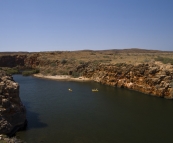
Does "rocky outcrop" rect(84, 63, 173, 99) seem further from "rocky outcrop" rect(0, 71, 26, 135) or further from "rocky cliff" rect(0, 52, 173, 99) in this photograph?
"rocky outcrop" rect(0, 71, 26, 135)

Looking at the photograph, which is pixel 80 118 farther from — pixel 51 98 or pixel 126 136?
pixel 51 98

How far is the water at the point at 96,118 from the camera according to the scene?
17.8 m

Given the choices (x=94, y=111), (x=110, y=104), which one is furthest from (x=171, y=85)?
(x=94, y=111)

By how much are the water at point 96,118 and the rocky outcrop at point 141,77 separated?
213 centimetres

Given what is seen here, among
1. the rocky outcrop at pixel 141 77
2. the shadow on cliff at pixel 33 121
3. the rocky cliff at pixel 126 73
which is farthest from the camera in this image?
the rocky cliff at pixel 126 73

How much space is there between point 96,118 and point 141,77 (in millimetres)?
17982

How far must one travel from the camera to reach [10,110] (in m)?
18.1

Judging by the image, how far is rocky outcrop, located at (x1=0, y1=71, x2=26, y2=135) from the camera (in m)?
17.0

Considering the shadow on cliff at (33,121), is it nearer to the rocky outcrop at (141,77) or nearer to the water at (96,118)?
the water at (96,118)

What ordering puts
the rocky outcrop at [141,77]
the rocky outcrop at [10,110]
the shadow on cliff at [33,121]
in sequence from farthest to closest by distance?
the rocky outcrop at [141,77] < the shadow on cliff at [33,121] < the rocky outcrop at [10,110]

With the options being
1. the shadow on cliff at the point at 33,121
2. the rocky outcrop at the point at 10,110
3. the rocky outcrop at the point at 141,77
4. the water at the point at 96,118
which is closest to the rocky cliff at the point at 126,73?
the rocky outcrop at the point at 141,77

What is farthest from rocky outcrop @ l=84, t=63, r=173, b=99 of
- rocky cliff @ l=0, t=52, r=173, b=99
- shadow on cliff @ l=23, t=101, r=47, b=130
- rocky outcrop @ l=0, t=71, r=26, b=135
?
rocky outcrop @ l=0, t=71, r=26, b=135

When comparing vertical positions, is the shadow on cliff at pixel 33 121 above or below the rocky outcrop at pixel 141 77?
below

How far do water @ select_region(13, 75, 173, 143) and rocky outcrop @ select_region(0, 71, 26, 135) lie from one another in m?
0.96
